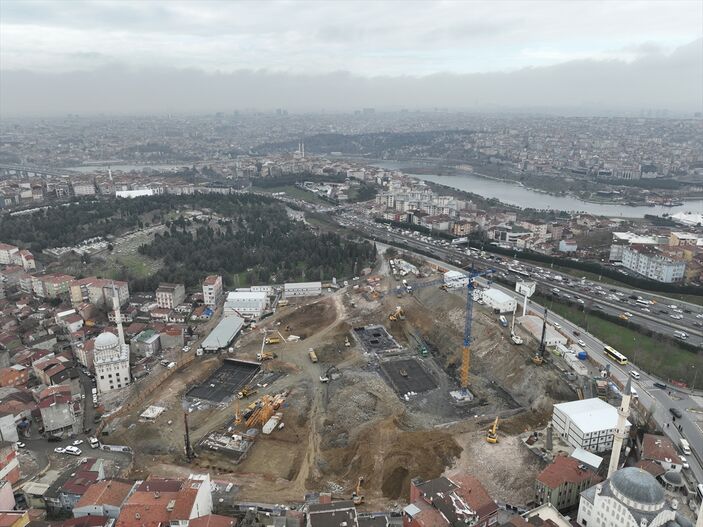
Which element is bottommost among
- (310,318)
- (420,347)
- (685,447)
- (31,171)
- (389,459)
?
(420,347)

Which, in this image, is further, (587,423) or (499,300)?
(499,300)

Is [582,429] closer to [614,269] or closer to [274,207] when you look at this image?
[614,269]

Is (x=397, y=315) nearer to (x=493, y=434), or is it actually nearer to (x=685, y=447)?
(x=493, y=434)

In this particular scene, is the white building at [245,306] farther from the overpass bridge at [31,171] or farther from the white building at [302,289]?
the overpass bridge at [31,171]

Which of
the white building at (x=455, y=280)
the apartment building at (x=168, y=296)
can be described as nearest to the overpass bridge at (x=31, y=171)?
the apartment building at (x=168, y=296)

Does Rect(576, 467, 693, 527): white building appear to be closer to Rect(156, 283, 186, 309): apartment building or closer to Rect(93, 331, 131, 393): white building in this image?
Rect(93, 331, 131, 393): white building

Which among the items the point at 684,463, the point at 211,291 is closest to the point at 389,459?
the point at 684,463

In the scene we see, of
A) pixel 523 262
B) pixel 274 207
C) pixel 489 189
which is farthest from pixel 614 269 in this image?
pixel 489 189
